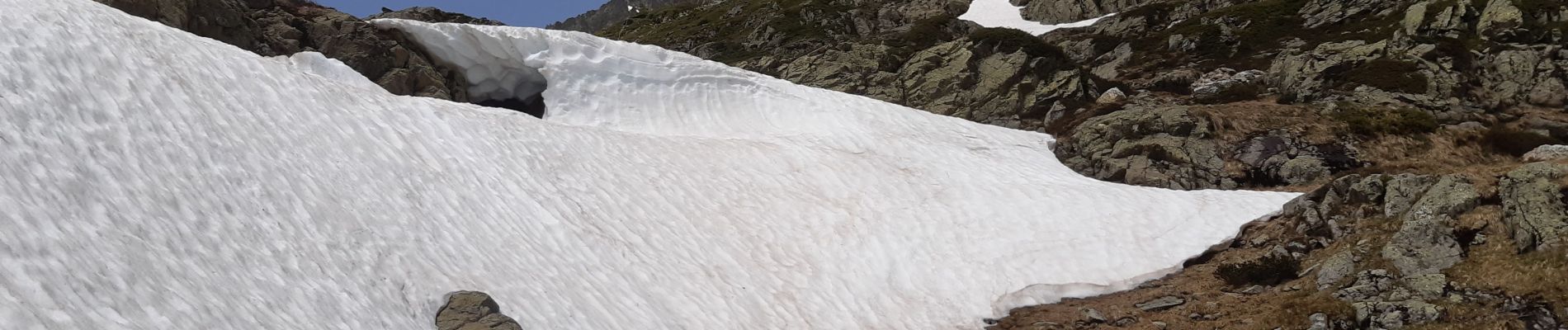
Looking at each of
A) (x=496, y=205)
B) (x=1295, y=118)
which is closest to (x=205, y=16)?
(x=496, y=205)

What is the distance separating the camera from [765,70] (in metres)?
50.7

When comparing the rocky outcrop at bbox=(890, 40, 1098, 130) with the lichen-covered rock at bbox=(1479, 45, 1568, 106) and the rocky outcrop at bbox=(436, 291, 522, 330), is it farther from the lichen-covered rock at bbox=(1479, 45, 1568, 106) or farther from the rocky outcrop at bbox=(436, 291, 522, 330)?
the rocky outcrop at bbox=(436, 291, 522, 330)

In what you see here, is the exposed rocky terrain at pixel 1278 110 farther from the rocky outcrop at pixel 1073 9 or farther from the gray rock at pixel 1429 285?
the rocky outcrop at pixel 1073 9

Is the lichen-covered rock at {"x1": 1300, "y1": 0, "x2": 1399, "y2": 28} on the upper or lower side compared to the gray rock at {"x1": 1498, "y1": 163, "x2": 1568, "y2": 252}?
upper

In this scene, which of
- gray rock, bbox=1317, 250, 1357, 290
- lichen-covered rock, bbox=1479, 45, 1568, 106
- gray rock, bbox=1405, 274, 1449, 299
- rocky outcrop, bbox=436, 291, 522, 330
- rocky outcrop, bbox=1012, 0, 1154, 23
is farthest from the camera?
rocky outcrop, bbox=1012, 0, 1154, 23

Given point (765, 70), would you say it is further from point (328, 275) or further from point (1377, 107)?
point (328, 275)

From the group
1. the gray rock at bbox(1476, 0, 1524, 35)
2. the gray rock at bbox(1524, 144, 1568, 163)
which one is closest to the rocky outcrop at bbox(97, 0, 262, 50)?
the gray rock at bbox(1524, 144, 1568, 163)

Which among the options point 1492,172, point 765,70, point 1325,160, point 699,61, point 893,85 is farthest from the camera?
point 765,70

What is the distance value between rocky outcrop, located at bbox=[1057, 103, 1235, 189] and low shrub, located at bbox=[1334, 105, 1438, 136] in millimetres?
5160

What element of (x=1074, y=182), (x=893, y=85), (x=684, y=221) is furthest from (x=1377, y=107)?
(x=684, y=221)

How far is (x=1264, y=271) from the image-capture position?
17953mm

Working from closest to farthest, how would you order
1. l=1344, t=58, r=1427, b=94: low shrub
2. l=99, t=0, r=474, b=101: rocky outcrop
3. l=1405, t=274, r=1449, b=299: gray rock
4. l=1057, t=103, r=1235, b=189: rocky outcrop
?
1. l=1405, t=274, r=1449, b=299: gray rock
2. l=99, t=0, r=474, b=101: rocky outcrop
3. l=1057, t=103, r=1235, b=189: rocky outcrop
4. l=1344, t=58, r=1427, b=94: low shrub

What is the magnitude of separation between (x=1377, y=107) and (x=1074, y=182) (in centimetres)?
1490

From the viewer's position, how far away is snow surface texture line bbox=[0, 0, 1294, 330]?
35.0 ft
